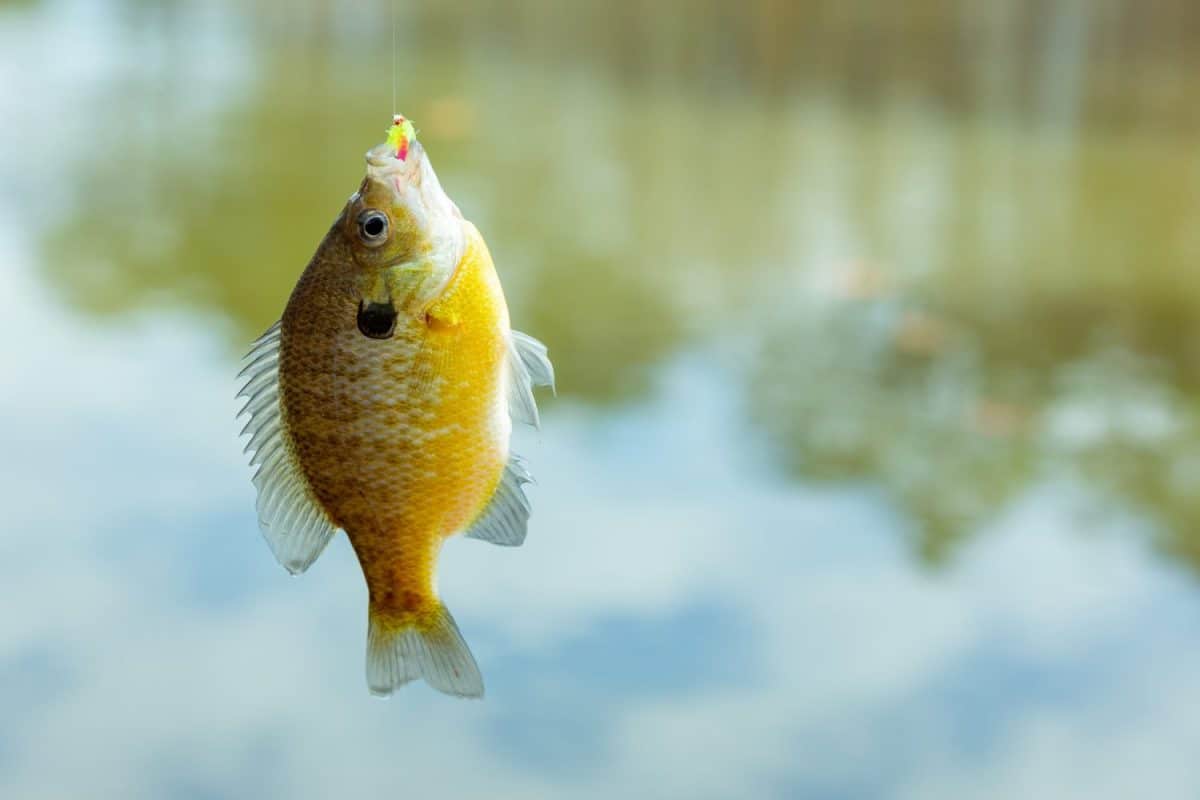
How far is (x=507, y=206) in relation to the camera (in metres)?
4.79

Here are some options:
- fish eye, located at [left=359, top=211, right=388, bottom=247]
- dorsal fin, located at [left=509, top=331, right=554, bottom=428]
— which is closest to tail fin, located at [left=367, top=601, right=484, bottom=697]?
dorsal fin, located at [left=509, top=331, right=554, bottom=428]

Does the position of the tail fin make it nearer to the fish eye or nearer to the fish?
the fish

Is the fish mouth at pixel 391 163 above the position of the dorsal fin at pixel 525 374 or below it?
above

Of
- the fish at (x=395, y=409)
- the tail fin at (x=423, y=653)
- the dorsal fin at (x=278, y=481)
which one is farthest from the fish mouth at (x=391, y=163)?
the tail fin at (x=423, y=653)

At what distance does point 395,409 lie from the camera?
0.99 m

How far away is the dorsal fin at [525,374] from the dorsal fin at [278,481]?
0.15 metres

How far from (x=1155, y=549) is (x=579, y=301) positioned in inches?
66.4

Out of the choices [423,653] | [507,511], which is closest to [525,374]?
[507,511]

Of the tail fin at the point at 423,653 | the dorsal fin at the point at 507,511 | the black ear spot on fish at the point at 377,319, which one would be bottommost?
the tail fin at the point at 423,653

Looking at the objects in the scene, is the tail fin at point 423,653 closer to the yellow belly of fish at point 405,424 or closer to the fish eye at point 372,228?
the yellow belly of fish at point 405,424

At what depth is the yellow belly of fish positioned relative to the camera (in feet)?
3.22

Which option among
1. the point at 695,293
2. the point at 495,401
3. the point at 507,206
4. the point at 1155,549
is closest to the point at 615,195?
the point at 507,206

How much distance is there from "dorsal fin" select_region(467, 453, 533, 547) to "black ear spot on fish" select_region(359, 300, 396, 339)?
0.41 ft

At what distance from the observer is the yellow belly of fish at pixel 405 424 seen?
38.6 inches
